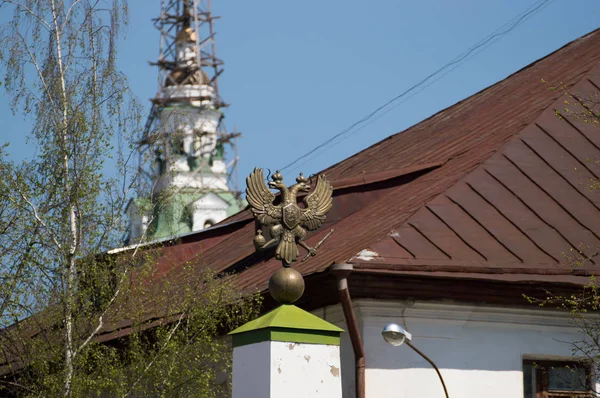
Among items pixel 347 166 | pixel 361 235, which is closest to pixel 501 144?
pixel 361 235

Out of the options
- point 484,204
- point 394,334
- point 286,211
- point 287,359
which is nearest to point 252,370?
point 287,359

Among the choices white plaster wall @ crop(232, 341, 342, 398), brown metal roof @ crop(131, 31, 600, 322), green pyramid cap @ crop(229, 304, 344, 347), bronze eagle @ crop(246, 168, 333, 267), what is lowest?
white plaster wall @ crop(232, 341, 342, 398)

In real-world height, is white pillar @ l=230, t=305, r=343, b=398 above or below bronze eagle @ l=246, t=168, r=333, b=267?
below

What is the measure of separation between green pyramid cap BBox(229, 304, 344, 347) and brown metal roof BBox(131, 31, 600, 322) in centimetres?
285

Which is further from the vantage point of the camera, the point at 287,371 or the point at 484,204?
the point at 484,204

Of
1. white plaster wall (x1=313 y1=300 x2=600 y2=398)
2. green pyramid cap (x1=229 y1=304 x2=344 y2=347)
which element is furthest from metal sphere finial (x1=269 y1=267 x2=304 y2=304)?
white plaster wall (x1=313 y1=300 x2=600 y2=398)

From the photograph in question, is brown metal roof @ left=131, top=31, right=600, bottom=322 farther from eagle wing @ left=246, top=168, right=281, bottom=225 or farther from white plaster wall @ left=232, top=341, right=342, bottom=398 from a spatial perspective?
white plaster wall @ left=232, top=341, right=342, bottom=398

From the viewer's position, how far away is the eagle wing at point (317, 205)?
1217 cm

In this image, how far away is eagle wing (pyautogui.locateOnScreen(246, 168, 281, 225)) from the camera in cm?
1178

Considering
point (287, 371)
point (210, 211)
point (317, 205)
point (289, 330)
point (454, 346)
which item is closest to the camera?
point (287, 371)

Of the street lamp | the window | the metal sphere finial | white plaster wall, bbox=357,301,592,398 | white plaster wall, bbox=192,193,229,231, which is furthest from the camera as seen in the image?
white plaster wall, bbox=192,193,229,231

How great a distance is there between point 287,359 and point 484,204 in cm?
519

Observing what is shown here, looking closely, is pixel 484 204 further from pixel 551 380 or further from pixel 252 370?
pixel 252 370

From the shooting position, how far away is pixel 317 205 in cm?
1248
